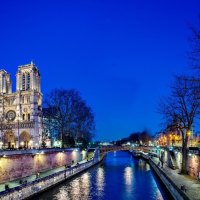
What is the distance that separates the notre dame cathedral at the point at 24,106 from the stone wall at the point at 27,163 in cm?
4866

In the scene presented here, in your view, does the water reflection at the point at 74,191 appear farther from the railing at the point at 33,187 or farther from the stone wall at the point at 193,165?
the stone wall at the point at 193,165

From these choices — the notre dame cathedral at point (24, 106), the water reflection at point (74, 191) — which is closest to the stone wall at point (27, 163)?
the water reflection at point (74, 191)

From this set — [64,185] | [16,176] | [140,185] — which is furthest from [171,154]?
[16,176]

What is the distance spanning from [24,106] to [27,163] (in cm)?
7427

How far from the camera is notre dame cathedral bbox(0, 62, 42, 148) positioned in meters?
114

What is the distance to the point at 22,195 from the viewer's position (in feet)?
99.8

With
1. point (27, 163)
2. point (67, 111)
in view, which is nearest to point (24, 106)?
point (67, 111)

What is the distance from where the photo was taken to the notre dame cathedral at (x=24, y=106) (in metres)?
114

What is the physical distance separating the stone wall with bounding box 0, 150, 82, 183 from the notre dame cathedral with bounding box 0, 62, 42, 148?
4866 cm

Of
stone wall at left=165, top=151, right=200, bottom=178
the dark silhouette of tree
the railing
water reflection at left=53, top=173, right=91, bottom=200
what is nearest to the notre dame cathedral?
the dark silhouette of tree

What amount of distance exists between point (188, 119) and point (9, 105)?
294 ft

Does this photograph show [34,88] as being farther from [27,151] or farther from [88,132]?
[27,151]

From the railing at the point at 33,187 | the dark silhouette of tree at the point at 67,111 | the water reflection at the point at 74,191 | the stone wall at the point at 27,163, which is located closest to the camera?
the railing at the point at 33,187

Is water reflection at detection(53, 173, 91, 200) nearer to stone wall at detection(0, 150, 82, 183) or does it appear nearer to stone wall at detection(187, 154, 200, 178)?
stone wall at detection(0, 150, 82, 183)
